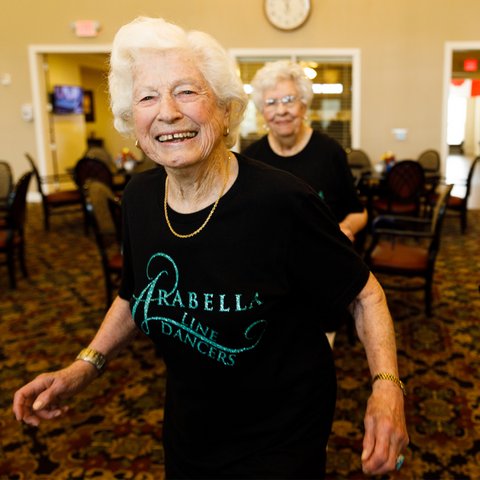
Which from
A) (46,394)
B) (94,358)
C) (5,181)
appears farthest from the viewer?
(5,181)

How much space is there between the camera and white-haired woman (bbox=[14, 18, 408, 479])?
1159mm

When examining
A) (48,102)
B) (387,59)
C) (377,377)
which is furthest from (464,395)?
(48,102)

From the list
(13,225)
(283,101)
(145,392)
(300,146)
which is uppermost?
(283,101)

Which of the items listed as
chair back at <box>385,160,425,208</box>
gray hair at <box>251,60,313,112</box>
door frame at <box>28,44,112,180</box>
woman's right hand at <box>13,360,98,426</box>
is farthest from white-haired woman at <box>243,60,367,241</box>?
door frame at <box>28,44,112,180</box>

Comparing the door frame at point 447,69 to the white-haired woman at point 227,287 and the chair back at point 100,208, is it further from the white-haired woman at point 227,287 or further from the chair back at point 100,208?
the white-haired woman at point 227,287

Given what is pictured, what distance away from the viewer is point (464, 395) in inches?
117

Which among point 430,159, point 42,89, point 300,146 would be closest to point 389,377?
point 300,146

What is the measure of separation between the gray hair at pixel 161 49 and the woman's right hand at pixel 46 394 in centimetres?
64

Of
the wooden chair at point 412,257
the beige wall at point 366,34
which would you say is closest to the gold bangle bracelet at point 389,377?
the wooden chair at point 412,257

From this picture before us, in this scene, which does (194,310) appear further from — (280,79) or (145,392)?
(145,392)

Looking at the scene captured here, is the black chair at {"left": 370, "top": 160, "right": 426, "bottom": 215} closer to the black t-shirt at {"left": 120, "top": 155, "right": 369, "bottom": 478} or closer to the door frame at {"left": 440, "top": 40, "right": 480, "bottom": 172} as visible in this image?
the door frame at {"left": 440, "top": 40, "right": 480, "bottom": 172}

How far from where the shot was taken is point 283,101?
8.88 ft

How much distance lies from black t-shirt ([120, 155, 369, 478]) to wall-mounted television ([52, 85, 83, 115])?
10.6 m

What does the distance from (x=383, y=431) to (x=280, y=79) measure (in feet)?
6.82
